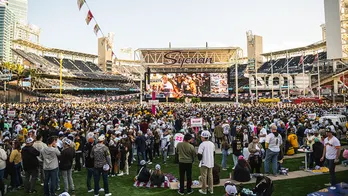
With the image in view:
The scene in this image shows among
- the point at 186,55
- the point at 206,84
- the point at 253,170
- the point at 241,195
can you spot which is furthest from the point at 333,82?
the point at 241,195

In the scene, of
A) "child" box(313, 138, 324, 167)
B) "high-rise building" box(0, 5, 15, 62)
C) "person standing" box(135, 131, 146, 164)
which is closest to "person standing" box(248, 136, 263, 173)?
"child" box(313, 138, 324, 167)

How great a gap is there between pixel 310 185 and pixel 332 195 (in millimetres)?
2405

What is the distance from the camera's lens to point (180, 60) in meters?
53.5

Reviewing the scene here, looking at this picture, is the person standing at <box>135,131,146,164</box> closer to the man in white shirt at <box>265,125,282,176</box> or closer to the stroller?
the man in white shirt at <box>265,125,282,176</box>

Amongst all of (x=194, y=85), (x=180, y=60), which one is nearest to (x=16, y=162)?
(x=194, y=85)

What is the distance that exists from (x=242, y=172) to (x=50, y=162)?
5.51m

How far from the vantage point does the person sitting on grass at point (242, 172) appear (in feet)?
27.7

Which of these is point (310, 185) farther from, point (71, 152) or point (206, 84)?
point (206, 84)

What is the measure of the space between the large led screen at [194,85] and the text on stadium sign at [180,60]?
7.64 feet

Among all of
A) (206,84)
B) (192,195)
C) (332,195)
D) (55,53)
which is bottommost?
(192,195)

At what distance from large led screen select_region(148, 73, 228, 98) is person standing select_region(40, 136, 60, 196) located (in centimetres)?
4502

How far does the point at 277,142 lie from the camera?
28.9ft

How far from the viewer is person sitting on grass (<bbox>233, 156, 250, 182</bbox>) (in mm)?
8430

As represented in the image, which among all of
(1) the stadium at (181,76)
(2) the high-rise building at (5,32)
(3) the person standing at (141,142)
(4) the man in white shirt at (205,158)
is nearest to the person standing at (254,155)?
(4) the man in white shirt at (205,158)
